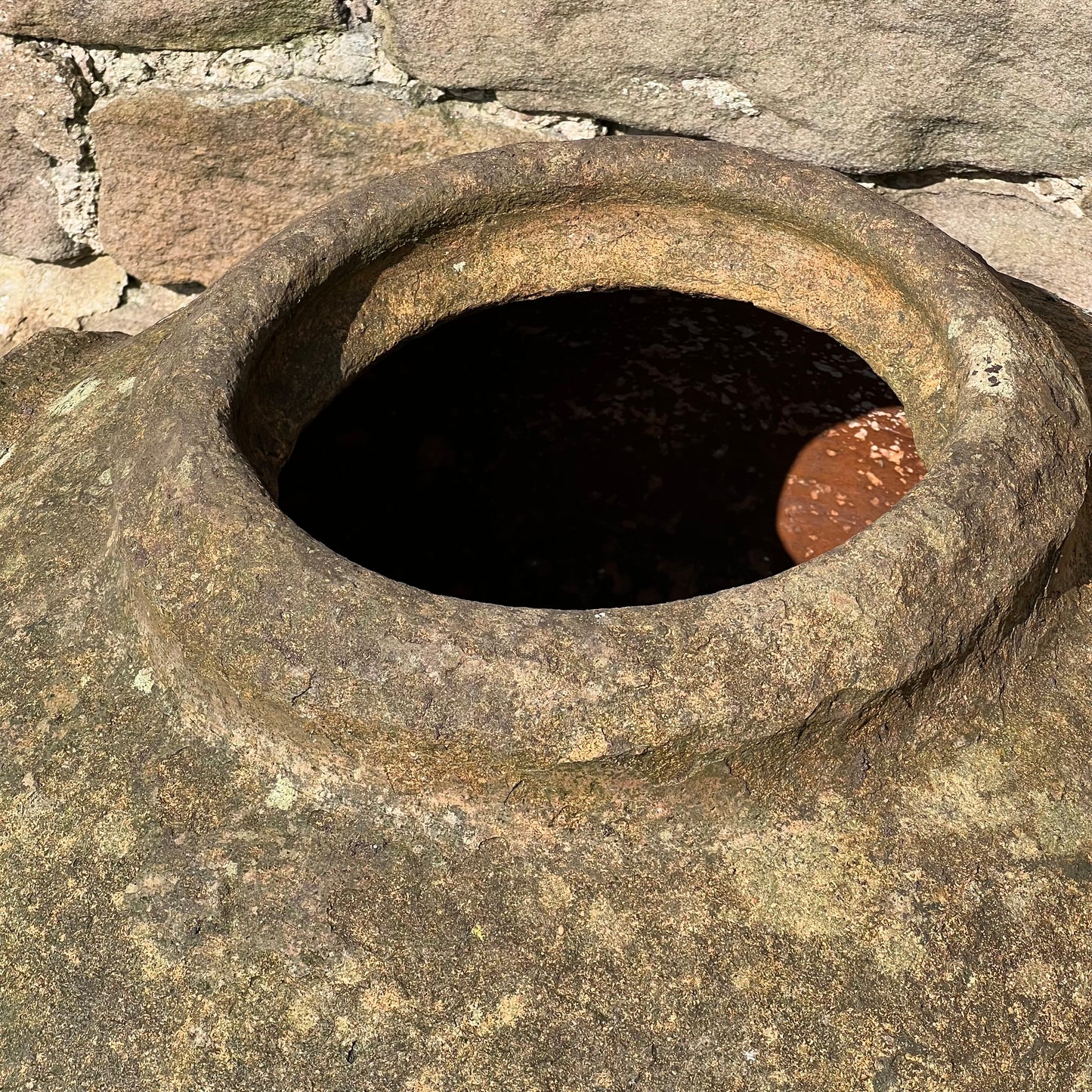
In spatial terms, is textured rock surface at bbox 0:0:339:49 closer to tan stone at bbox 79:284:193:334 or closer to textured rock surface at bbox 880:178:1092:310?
tan stone at bbox 79:284:193:334

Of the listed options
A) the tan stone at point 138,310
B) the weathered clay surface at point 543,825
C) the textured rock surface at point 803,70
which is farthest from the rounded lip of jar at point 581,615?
the tan stone at point 138,310

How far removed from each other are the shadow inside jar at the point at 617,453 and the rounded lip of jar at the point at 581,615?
3.33ft

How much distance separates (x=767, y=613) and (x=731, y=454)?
139cm

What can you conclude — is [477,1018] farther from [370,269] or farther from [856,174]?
[856,174]

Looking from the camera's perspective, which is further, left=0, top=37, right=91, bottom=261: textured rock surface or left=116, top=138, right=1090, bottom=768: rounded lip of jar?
left=0, top=37, right=91, bottom=261: textured rock surface

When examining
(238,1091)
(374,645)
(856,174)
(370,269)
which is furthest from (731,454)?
(238,1091)

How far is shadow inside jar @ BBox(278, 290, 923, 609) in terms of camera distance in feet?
6.98

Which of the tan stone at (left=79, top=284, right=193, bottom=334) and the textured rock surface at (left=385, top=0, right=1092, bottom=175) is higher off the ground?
the textured rock surface at (left=385, top=0, right=1092, bottom=175)

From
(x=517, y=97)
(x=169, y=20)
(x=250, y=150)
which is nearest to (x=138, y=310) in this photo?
(x=250, y=150)

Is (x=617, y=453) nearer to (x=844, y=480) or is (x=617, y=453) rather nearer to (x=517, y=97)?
(x=844, y=480)

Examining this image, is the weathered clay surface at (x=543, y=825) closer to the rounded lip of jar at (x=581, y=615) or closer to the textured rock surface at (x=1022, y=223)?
the rounded lip of jar at (x=581, y=615)

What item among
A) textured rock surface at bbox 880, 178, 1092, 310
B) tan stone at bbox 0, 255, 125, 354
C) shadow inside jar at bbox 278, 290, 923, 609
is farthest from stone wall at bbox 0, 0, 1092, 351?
shadow inside jar at bbox 278, 290, 923, 609

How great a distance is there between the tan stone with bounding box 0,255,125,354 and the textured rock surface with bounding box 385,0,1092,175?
2.40ft

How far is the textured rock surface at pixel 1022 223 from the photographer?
1.63m
